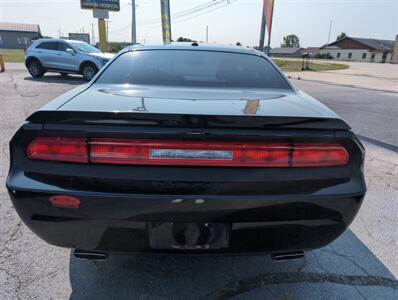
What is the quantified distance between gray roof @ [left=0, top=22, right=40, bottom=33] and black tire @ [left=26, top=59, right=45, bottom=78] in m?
87.2

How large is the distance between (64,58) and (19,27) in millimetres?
93184

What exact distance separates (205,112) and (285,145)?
1.52 ft

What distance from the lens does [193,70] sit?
114 inches

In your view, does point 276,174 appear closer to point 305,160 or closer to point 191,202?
point 305,160

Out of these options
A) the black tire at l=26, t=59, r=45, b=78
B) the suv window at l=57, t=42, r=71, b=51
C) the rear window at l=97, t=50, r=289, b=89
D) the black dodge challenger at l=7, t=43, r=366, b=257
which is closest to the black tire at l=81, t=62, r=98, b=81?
the suv window at l=57, t=42, r=71, b=51

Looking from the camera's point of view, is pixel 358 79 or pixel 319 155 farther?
pixel 358 79

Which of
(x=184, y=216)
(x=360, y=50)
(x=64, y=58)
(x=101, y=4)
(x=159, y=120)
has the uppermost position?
(x=101, y=4)

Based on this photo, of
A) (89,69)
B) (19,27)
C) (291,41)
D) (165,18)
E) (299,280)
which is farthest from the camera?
(291,41)

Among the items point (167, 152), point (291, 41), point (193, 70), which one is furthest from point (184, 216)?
point (291, 41)

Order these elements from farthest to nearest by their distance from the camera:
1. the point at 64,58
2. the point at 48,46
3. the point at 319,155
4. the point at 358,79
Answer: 1. the point at 358,79
2. the point at 48,46
3. the point at 64,58
4. the point at 319,155

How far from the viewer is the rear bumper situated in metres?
1.67

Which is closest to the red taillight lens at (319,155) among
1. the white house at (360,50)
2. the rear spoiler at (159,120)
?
the rear spoiler at (159,120)

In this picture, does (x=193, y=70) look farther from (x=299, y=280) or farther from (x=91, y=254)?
(x=299, y=280)

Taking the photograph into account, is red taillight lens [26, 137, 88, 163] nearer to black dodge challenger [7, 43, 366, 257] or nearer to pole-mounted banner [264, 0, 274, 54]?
black dodge challenger [7, 43, 366, 257]
